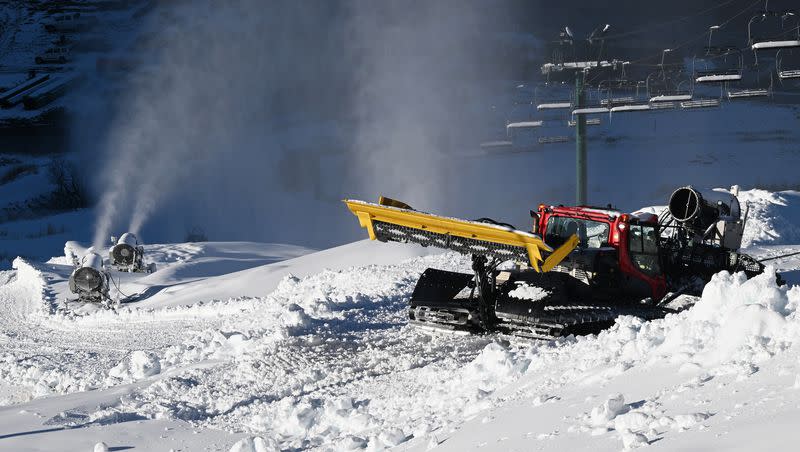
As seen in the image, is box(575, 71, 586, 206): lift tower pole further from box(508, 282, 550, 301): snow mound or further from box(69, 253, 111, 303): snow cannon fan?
box(508, 282, 550, 301): snow mound

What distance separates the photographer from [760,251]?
2205 cm

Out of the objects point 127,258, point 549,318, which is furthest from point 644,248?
point 127,258

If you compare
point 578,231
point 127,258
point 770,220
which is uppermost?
point 578,231

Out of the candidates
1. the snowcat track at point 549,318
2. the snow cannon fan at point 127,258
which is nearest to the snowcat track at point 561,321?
the snowcat track at point 549,318

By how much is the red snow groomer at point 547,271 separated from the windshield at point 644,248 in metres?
0.01

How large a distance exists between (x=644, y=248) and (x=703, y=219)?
161 inches

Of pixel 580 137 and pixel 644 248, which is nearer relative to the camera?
pixel 644 248

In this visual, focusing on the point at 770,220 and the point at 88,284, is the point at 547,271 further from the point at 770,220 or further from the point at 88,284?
the point at 88,284

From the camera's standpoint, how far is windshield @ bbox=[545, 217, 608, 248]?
13.5 meters

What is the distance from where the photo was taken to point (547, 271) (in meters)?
11.6

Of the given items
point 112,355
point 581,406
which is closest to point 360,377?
point 581,406

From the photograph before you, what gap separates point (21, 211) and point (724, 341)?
66603 millimetres

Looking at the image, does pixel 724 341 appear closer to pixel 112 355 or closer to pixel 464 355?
pixel 464 355

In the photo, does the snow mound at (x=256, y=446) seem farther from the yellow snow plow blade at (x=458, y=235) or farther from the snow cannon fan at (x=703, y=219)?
the snow cannon fan at (x=703, y=219)
